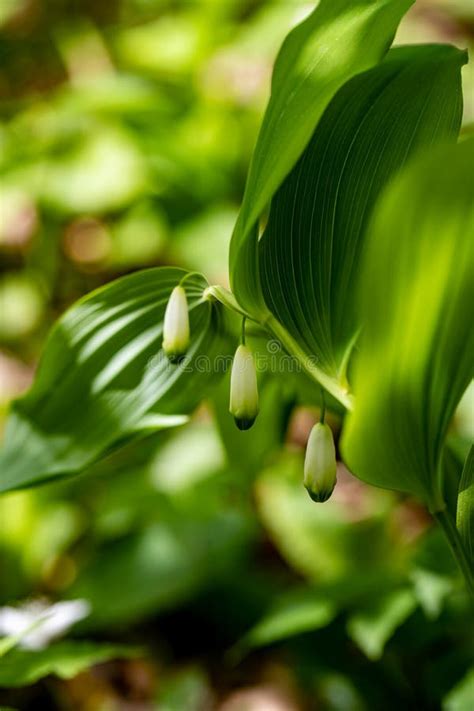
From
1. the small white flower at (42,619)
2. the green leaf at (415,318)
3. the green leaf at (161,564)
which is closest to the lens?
the green leaf at (415,318)

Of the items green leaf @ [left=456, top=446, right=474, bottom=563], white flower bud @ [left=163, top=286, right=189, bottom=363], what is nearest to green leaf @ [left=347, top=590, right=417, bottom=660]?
green leaf @ [left=456, top=446, right=474, bottom=563]

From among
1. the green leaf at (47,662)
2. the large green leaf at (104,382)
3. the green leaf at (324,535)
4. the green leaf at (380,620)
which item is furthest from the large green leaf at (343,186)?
the green leaf at (324,535)

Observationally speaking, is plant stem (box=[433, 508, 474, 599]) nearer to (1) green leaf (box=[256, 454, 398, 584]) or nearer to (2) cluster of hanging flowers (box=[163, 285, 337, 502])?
(2) cluster of hanging flowers (box=[163, 285, 337, 502])

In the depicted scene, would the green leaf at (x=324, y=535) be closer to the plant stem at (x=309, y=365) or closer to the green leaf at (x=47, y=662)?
the green leaf at (x=47, y=662)

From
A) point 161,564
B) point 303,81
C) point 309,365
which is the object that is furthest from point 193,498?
point 303,81

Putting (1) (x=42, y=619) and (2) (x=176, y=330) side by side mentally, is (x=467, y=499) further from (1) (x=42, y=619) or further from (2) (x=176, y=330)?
(1) (x=42, y=619)

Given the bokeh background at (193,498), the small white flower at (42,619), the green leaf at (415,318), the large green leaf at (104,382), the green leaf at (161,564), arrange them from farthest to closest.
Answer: the green leaf at (161,564) → the bokeh background at (193,498) → the small white flower at (42,619) → the large green leaf at (104,382) → the green leaf at (415,318)

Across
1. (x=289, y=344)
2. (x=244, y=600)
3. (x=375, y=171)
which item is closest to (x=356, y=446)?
(x=289, y=344)
